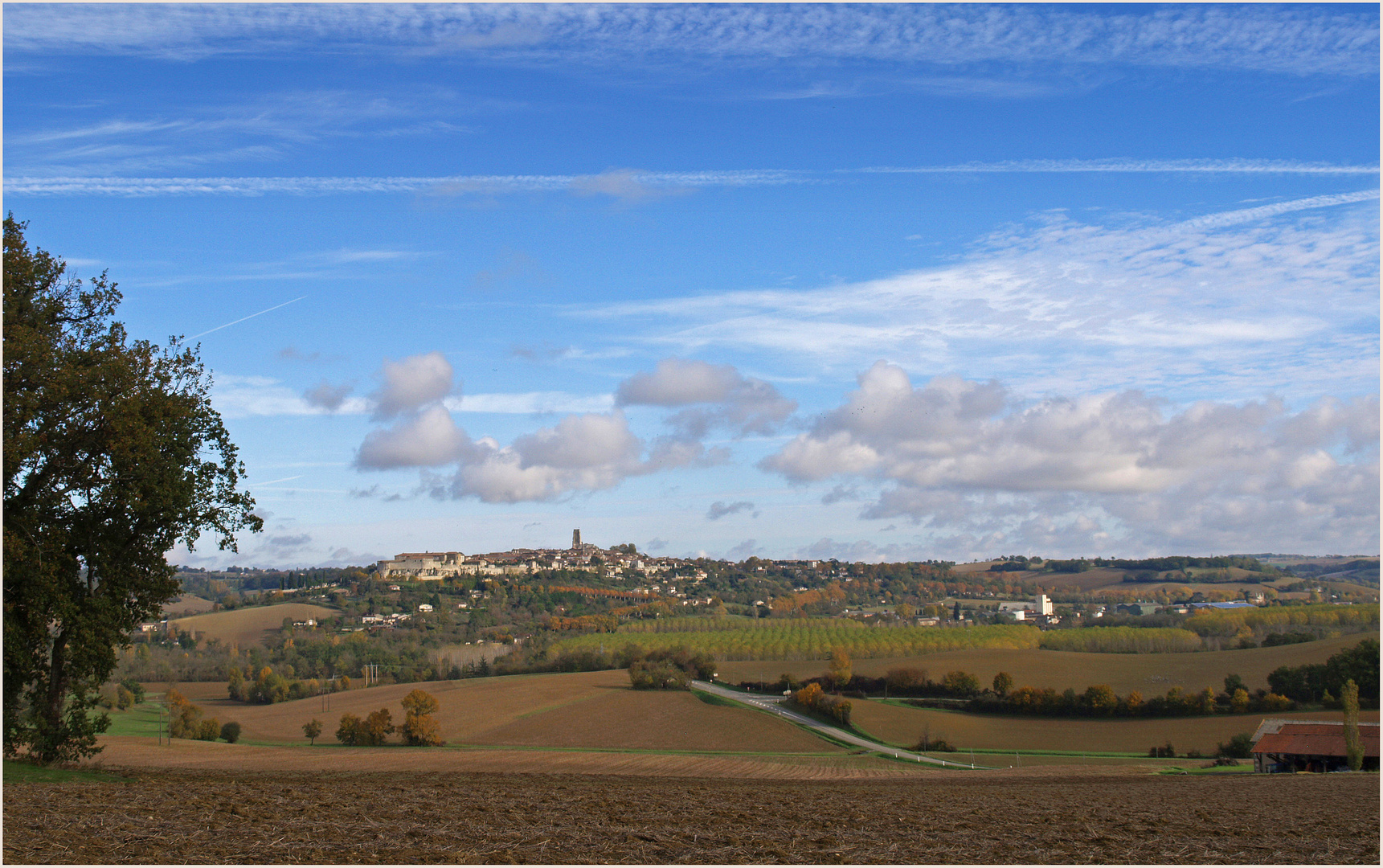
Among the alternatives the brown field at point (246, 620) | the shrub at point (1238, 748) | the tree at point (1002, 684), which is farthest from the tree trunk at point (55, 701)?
the brown field at point (246, 620)

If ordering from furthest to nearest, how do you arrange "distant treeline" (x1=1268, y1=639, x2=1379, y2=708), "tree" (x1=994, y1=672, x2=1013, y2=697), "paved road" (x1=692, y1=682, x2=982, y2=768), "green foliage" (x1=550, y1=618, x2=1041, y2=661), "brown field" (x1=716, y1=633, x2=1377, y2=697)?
"green foliage" (x1=550, y1=618, x2=1041, y2=661)
"brown field" (x1=716, y1=633, x2=1377, y2=697)
"tree" (x1=994, y1=672, x2=1013, y2=697)
"distant treeline" (x1=1268, y1=639, x2=1379, y2=708)
"paved road" (x1=692, y1=682, x2=982, y2=768)

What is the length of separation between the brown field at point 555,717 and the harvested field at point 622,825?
146 feet

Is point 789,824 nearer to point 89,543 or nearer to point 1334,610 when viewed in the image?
point 89,543

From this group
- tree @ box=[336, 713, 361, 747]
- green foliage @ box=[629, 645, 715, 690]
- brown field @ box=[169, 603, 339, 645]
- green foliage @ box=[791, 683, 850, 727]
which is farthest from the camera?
brown field @ box=[169, 603, 339, 645]

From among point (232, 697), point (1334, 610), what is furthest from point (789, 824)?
point (1334, 610)

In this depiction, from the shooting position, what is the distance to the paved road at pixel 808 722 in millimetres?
59844

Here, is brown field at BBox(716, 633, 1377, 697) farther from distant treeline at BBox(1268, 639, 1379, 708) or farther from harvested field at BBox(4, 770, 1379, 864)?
harvested field at BBox(4, 770, 1379, 864)

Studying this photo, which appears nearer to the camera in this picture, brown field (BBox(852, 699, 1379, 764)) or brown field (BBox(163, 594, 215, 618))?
brown field (BBox(852, 699, 1379, 764))

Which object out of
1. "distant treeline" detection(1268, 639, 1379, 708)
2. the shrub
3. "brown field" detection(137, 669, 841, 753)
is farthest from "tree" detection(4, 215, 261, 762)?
"distant treeline" detection(1268, 639, 1379, 708)

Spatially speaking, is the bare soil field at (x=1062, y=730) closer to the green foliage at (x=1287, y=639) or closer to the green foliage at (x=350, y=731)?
the green foliage at (x=1287, y=639)

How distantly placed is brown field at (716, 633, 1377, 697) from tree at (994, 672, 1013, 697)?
2129 mm

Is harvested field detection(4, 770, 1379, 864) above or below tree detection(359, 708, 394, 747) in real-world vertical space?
above

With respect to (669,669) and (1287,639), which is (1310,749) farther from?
(1287,639)

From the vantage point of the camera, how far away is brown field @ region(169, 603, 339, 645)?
401ft
